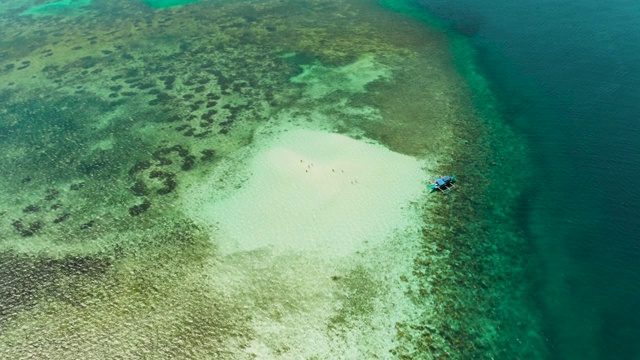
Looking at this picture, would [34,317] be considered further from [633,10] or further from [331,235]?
[633,10]

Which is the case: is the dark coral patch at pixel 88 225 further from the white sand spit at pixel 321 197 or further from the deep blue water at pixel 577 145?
the deep blue water at pixel 577 145

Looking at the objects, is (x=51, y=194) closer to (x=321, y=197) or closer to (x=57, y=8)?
(x=321, y=197)

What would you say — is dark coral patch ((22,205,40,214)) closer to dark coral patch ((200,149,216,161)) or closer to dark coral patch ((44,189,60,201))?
dark coral patch ((44,189,60,201))

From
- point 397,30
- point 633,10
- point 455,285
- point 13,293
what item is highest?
point 633,10

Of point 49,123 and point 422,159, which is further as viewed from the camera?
point 49,123

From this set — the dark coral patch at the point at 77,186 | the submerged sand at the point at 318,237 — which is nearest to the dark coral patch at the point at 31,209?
the dark coral patch at the point at 77,186

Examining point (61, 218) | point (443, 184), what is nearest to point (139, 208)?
point (61, 218)

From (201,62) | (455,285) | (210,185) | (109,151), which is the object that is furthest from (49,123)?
(455,285)
